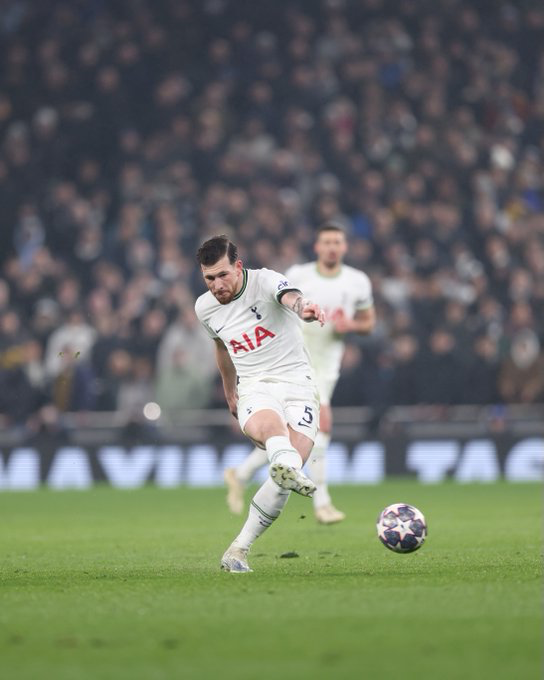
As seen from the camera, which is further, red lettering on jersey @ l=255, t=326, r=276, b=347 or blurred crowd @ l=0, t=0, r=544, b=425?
blurred crowd @ l=0, t=0, r=544, b=425

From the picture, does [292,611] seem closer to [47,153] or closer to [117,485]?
[117,485]

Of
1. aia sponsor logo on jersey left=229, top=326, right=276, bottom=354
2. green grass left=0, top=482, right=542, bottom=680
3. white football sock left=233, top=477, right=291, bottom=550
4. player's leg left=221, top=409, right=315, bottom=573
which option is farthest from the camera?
aia sponsor logo on jersey left=229, top=326, right=276, bottom=354

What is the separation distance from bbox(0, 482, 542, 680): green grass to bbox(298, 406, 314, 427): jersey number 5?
864mm

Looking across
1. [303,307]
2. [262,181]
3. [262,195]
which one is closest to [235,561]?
[303,307]

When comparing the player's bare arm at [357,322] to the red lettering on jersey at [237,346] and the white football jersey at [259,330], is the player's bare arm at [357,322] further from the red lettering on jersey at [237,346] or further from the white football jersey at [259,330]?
the red lettering on jersey at [237,346]

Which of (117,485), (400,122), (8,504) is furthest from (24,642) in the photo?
(400,122)

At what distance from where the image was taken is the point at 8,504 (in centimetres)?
1570

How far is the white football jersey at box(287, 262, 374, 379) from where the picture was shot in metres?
12.2

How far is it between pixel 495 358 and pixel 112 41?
871 cm

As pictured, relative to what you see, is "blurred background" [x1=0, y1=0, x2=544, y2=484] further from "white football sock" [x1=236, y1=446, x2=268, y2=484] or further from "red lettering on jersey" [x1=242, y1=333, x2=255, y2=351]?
"red lettering on jersey" [x1=242, y1=333, x2=255, y2=351]

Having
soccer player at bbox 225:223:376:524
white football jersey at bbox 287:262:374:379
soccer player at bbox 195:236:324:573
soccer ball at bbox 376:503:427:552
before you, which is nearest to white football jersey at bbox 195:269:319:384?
soccer player at bbox 195:236:324:573

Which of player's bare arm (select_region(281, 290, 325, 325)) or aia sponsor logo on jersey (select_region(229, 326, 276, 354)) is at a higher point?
player's bare arm (select_region(281, 290, 325, 325))

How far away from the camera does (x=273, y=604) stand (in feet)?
20.9

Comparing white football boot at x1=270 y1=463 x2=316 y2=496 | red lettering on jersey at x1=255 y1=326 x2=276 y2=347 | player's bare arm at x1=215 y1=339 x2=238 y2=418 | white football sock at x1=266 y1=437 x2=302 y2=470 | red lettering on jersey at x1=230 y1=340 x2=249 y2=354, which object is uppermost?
red lettering on jersey at x1=255 y1=326 x2=276 y2=347
